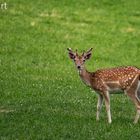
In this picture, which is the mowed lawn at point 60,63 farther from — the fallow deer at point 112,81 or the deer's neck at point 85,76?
the deer's neck at point 85,76

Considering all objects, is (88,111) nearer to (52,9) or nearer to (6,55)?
(6,55)

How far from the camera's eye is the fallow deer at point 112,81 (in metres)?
15.5

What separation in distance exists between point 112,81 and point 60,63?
11.6 metres

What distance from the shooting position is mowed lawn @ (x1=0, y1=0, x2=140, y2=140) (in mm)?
14930

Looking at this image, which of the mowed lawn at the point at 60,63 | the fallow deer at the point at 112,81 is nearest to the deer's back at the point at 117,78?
the fallow deer at the point at 112,81

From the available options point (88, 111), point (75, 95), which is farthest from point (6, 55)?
point (88, 111)

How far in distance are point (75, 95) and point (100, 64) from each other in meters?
7.92

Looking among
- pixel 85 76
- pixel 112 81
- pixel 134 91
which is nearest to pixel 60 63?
pixel 85 76

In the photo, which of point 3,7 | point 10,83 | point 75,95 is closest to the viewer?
point 75,95

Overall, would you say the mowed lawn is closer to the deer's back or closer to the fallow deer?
the fallow deer

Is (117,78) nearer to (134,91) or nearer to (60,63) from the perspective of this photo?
(134,91)

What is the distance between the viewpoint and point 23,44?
30172 mm

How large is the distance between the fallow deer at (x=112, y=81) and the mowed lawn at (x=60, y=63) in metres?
0.61

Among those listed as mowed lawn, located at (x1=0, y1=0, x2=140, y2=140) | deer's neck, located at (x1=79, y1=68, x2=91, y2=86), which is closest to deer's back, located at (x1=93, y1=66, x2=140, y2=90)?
deer's neck, located at (x1=79, y1=68, x2=91, y2=86)
